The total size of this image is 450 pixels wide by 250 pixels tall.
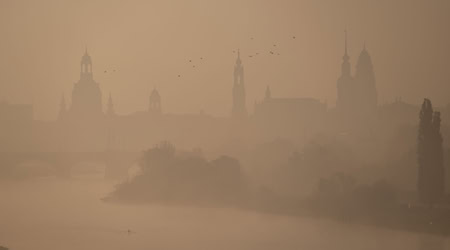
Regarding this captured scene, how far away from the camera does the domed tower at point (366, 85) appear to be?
59.2 meters

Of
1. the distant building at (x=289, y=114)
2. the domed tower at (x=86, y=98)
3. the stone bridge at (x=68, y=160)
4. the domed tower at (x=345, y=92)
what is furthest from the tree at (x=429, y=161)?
the domed tower at (x=86, y=98)

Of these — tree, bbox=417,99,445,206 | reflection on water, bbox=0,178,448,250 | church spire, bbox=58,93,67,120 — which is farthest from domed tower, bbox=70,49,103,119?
tree, bbox=417,99,445,206

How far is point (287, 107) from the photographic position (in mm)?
65562

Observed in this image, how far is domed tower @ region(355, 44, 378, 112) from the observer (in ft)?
194

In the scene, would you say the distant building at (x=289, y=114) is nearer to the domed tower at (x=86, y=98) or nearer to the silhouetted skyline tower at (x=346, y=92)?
the silhouetted skyline tower at (x=346, y=92)

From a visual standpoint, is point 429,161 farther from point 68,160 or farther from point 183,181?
point 68,160

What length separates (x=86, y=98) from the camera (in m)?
64.5

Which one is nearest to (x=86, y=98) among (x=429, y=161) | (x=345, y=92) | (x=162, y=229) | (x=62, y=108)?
(x=62, y=108)

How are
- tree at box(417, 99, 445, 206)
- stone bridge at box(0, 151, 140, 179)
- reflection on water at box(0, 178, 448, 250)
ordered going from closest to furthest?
reflection on water at box(0, 178, 448, 250) < tree at box(417, 99, 445, 206) < stone bridge at box(0, 151, 140, 179)

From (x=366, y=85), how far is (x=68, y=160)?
25513 millimetres

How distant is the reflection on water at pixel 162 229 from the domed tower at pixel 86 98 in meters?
16.8

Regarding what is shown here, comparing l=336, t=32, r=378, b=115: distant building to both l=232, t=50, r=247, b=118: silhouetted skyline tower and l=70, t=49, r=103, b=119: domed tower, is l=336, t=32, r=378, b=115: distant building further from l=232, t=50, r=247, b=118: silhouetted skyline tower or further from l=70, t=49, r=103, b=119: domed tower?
l=70, t=49, r=103, b=119: domed tower

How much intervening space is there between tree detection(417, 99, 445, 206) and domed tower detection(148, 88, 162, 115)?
85.8 ft

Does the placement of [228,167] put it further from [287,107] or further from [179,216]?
[287,107]
